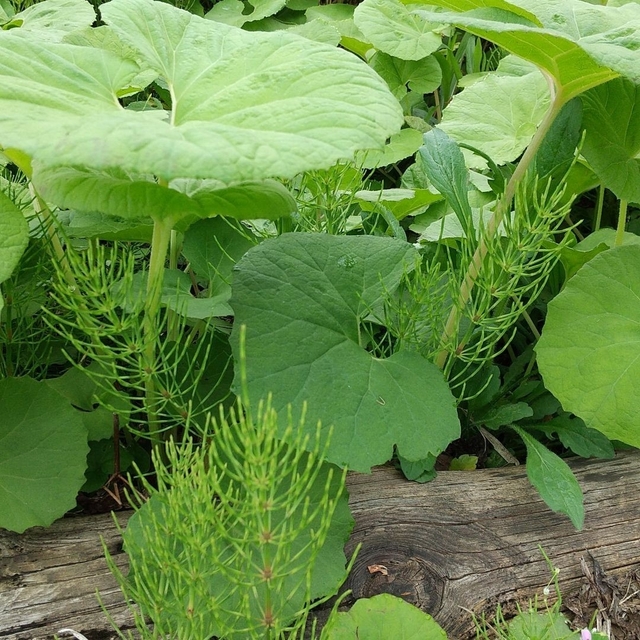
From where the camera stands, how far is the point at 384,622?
89cm

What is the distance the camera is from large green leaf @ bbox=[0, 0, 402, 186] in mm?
651

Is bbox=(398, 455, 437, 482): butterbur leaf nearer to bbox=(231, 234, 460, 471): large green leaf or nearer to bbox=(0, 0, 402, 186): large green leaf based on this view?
bbox=(231, 234, 460, 471): large green leaf

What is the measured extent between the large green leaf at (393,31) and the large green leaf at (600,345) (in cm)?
120

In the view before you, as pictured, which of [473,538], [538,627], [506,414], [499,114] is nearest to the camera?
[538,627]

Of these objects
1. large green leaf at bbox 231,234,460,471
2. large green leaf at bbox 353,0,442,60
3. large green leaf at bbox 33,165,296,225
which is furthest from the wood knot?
large green leaf at bbox 353,0,442,60

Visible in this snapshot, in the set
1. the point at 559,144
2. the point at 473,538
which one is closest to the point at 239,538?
the point at 473,538

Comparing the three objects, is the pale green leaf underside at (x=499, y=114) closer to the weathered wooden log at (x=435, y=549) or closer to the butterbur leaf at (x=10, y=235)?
the weathered wooden log at (x=435, y=549)

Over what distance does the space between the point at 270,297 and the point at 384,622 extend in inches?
18.7

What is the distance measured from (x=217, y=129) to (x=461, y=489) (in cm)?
74

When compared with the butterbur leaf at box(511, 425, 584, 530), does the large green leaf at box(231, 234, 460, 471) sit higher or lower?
higher

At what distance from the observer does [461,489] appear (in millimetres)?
1147

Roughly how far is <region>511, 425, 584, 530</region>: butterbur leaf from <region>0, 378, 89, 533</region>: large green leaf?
72 centimetres

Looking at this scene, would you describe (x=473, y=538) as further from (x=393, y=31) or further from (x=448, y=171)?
(x=393, y=31)

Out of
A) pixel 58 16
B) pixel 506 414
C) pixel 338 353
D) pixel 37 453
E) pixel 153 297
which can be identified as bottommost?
pixel 506 414
